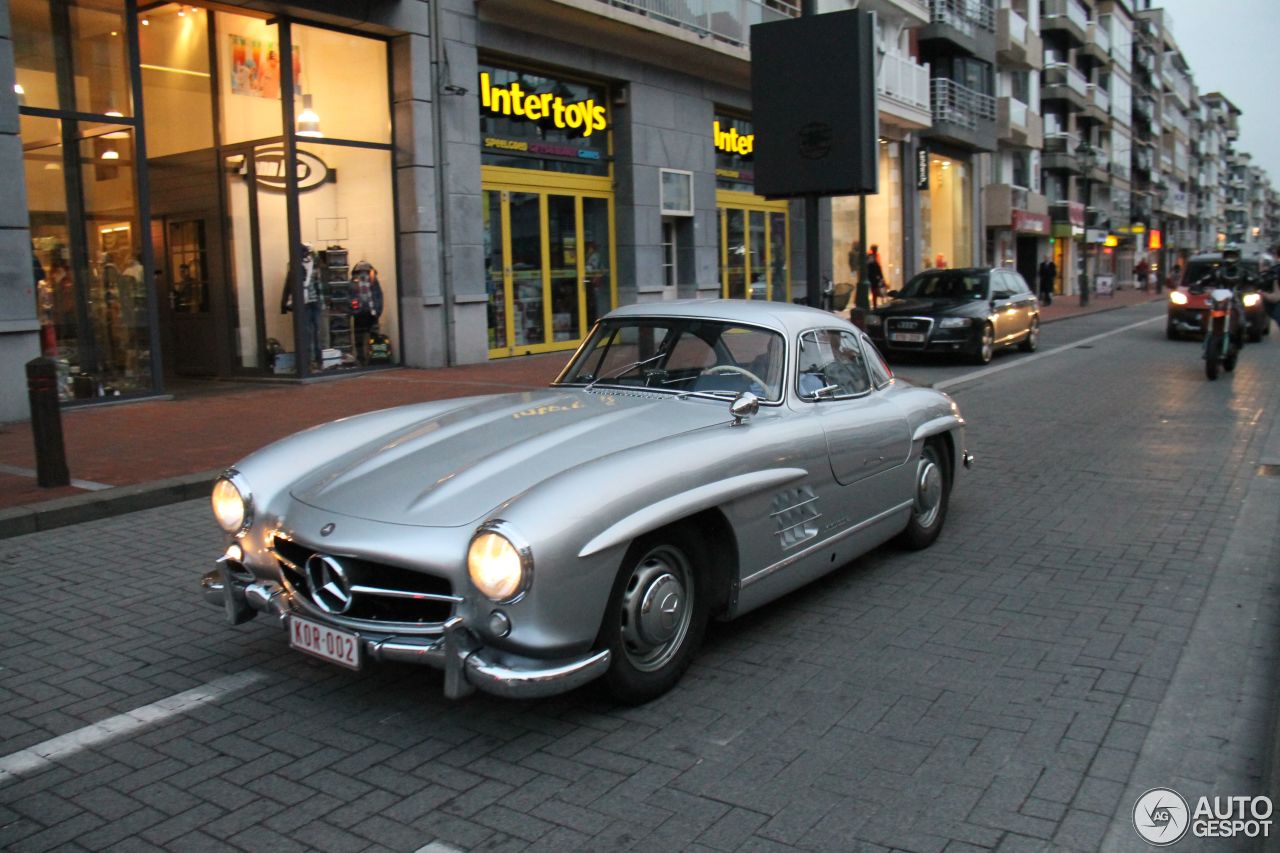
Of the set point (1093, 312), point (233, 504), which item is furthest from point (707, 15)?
point (1093, 312)

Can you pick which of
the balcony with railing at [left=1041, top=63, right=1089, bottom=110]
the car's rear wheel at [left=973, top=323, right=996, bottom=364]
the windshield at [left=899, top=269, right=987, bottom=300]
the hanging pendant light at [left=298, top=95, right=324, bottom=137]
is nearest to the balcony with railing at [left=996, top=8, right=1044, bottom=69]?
the balcony with railing at [left=1041, top=63, right=1089, bottom=110]

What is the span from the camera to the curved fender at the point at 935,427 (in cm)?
578

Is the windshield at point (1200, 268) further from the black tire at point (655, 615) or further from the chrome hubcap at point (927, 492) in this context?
the black tire at point (655, 615)

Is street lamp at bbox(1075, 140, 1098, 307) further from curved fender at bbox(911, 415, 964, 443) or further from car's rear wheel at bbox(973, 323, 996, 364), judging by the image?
curved fender at bbox(911, 415, 964, 443)

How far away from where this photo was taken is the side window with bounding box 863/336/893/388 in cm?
586

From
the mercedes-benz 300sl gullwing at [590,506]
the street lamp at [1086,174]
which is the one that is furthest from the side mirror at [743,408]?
the street lamp at [1086,174]

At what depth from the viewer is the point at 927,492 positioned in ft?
19.9

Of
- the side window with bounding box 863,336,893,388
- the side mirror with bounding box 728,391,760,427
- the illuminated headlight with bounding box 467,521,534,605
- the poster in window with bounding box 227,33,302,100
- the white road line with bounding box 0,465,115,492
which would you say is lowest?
the white road line with bounding box 0,465,115,492

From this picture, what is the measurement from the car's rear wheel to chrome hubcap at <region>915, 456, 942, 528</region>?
11.3m

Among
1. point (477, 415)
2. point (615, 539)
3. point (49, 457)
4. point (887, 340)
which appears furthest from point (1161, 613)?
point (887, 340)

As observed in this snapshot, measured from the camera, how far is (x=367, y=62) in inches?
607

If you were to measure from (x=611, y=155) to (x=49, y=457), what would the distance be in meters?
13.8

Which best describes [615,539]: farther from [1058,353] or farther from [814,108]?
[1058,353]

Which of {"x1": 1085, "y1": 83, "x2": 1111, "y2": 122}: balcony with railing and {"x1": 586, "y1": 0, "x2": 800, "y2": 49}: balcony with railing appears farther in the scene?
{"x1": 1085, "y1": 83, "x2": 1111, "y2": 122}: balcony with railing
